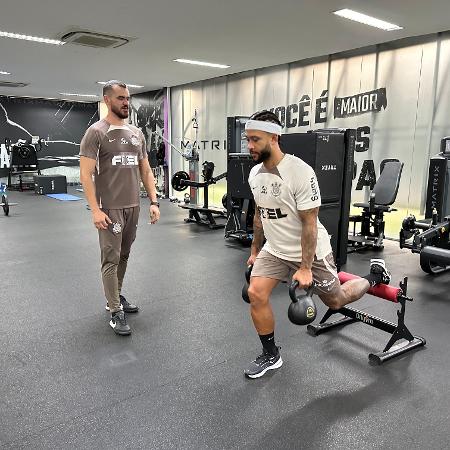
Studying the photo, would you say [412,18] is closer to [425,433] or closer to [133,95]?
[425,433]

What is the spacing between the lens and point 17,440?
1668 millimetres

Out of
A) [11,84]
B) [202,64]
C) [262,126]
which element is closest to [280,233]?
[262,126]

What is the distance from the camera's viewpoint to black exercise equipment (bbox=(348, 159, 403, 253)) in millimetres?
4805

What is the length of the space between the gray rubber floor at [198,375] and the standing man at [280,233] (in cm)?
29

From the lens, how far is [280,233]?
2.03 m

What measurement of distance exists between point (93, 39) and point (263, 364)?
16.6 feet

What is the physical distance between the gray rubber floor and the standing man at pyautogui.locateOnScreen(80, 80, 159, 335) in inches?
16.7

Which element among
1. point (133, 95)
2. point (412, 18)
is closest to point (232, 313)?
point (412, 18)

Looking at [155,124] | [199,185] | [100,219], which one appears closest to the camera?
[100,219]

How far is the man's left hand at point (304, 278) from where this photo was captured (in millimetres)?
1878

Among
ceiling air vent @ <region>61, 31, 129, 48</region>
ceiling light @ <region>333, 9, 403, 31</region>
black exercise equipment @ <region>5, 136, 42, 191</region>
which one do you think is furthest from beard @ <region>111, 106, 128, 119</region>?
black exercise equipment @ <region>5, 136, 42, 191</region>

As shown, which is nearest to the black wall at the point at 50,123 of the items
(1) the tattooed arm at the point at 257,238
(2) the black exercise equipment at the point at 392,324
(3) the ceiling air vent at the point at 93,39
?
(3) the ceiling air vent at the point at 93,39

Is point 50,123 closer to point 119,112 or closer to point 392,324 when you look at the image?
point 119,112

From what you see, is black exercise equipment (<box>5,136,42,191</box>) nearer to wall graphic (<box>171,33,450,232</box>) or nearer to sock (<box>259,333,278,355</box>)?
wall graphic (<box>171,33,450,232</box>)
